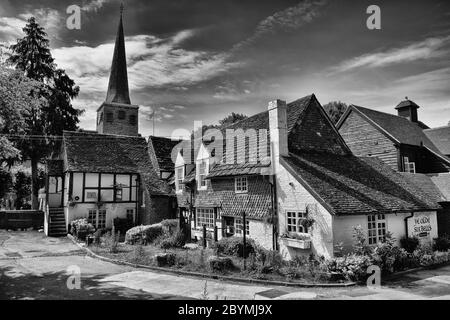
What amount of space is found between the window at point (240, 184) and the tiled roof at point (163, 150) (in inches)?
478

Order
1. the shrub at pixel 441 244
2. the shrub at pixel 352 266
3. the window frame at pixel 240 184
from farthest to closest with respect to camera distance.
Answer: the window frame at pixel 240 184 < the shrub at pixel 441 244 < the shrub at pixel 352 266

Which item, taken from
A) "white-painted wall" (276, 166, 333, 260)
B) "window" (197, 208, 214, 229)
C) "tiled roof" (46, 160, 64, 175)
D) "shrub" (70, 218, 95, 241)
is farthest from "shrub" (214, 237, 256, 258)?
"tiled roof" (46, 160, 64, 175)

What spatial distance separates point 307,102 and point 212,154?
7.39m

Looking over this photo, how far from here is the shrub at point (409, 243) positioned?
53.3 feet

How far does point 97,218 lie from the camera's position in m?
27.1

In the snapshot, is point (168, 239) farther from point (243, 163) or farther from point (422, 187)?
point (422, 187)

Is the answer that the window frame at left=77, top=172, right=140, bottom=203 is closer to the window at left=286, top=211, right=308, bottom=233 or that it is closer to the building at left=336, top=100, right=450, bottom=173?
the window at left=286, top=211, right=308, bottom=233

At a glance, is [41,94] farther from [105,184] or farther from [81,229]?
[81,229]

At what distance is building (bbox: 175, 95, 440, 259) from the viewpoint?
14.7m

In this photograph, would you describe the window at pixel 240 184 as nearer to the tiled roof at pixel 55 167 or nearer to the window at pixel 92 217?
the window at pixel 92 217

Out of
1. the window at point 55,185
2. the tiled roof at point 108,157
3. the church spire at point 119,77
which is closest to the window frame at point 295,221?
the tiled roof at point 108,157

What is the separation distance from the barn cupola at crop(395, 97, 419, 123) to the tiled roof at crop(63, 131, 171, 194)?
86.1ft
